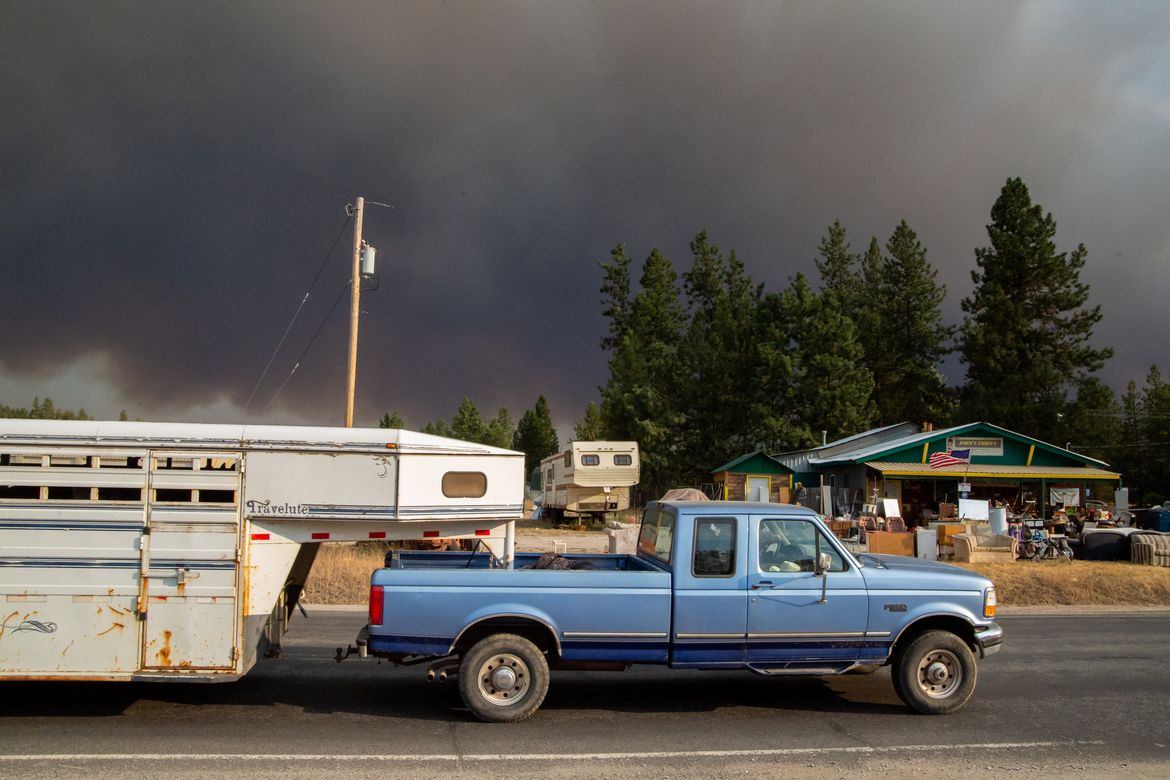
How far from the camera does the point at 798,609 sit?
7.85 meters

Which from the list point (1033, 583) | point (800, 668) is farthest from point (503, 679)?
point (1033, 583)

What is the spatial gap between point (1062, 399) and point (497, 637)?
5163 centimetres

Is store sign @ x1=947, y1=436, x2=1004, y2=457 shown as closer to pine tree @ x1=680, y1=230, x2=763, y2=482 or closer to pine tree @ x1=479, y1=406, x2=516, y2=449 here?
pine tree @ x1=680, y1=230, x2=763, y2=482

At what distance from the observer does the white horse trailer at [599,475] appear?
3425cm

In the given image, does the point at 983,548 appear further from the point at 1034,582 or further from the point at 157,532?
the point at 157,532

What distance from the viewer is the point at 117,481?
7.57 meters

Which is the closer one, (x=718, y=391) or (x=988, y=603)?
(x=988, y=603)

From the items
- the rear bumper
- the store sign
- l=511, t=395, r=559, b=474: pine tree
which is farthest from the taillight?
l=511, t=395, r=559, b=474: pine tree

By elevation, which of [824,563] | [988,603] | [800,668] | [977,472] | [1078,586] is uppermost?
[977,472]

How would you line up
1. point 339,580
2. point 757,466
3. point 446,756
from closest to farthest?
point 446,756 < point 339,580 < point 757,466

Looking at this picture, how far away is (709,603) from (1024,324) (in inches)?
2029

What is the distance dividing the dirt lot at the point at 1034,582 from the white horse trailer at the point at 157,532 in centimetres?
886

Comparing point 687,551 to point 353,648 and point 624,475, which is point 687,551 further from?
point 624,475

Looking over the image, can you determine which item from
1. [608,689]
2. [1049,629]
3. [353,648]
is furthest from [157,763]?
[1049,629]
